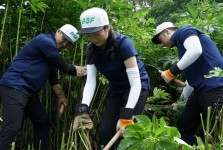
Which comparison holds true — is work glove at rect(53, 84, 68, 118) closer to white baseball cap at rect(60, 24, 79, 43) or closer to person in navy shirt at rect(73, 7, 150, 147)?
white baseball cap at rect(60, 24, 79, 43)

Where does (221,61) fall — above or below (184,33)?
below

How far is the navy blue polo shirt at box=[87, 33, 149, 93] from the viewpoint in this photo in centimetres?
276

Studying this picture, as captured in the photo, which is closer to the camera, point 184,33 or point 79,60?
point 184,33

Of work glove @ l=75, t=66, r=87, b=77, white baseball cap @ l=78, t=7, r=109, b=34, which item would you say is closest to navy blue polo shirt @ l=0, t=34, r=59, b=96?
work glove @ l=75, t=66, r=87, b=77

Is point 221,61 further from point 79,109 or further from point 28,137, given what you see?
point 28,137

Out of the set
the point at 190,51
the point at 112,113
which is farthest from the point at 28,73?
the point at 190,51

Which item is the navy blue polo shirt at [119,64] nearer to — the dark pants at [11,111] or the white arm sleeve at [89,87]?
the white arm sleeve at [89,87]

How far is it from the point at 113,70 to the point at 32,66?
3.09 feet

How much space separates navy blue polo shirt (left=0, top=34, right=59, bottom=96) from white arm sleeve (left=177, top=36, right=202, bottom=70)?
1171 mm

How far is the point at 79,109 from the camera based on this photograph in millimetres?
3012

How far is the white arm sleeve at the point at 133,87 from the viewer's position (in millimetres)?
2734

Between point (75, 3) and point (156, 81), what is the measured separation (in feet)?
4.09

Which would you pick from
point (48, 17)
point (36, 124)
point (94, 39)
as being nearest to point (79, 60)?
point (48, 17)

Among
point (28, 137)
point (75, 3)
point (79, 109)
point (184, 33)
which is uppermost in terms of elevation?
point (75, 3)
